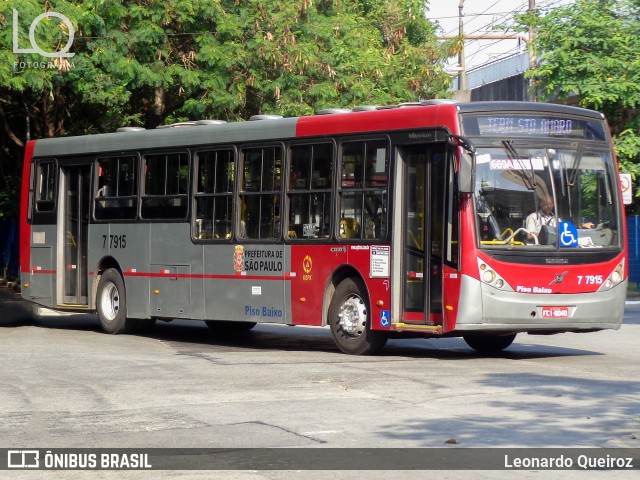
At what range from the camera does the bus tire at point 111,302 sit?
2127 centimetres

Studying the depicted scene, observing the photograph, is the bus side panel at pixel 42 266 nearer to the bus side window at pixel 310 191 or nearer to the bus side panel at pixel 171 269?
the bus side panel at pixel 171 269

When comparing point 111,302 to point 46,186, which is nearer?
point 111,302

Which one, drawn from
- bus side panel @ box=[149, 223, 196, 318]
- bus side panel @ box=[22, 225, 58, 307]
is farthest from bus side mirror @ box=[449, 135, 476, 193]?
bus side panel @ box=[22, 225, 58, 307]

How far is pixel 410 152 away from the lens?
1641 cm

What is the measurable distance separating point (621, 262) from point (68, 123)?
20.8m

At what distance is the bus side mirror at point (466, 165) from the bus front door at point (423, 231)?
1.31 ft

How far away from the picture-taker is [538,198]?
15.8m

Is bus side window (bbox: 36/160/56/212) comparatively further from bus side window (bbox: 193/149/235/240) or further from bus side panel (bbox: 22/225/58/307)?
bus side window (bbox: 193/149/235/240)

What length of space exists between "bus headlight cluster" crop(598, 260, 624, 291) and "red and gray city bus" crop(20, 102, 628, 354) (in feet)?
0.09

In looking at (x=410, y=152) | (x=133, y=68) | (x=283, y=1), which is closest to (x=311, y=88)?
(x=283, y=1)

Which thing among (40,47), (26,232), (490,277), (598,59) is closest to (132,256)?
(26,232)

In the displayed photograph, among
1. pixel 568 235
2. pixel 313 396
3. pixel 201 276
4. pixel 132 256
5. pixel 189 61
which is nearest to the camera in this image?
pixel 313 396

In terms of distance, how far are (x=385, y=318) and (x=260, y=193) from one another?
313cm

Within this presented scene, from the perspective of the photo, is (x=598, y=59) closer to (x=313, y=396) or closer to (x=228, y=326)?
(x=228, y=326)
